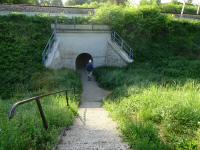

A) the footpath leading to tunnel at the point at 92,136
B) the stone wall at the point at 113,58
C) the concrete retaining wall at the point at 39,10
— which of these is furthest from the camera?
the concrete retaining wall at the point at 39,10

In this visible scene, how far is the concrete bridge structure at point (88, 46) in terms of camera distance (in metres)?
25.3

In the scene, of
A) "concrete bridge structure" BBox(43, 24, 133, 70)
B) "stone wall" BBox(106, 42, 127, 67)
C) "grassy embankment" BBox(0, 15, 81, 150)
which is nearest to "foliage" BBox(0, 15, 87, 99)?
"grassy embankment" BBox(0, 15, 81, 150)

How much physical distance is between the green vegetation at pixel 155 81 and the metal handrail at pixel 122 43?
0.46m

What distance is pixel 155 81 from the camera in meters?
18.6

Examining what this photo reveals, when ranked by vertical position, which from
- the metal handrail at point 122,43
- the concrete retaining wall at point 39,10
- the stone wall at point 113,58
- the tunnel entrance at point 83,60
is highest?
the concrete retaining wall at point 39,10

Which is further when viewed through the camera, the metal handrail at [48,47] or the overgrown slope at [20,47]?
the metal handrail at [48,47]

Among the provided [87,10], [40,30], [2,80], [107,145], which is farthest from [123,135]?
[87,10]

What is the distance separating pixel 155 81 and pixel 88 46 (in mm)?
9514

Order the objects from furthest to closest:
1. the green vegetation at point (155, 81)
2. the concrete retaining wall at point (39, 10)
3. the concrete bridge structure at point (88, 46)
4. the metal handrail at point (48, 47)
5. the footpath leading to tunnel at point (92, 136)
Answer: the concrete retaining wall at point (39, 10), the concrete bridge structure at point (88, 46), the metal handrail at point (48, 47), the green vegetation at point (155, 81), the footpath leading to tunnel at point (92, 136)

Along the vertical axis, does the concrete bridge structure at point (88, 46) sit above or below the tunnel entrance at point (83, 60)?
above

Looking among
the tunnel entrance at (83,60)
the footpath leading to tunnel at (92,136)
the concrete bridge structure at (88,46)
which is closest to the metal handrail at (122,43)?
the concrete bridge structure at (88,46)

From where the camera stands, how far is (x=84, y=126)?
9.45 metres

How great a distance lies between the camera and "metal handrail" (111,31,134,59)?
86.5 ft

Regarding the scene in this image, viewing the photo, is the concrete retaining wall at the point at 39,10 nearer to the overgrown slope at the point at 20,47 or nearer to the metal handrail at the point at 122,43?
the overgrown slope at the point at 20,47
